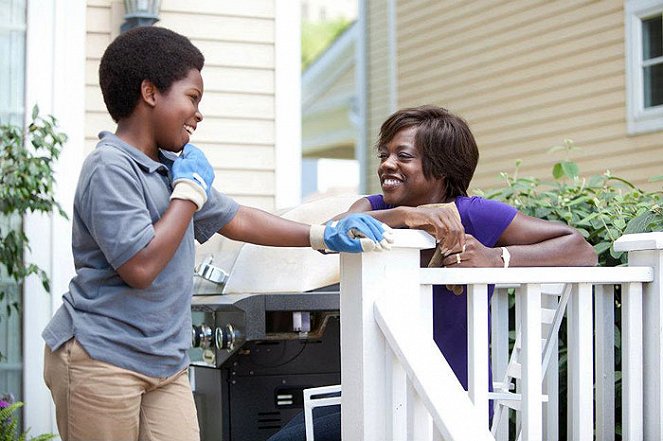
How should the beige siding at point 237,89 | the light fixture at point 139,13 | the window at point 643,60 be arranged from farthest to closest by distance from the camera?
1. the window at point 643,60
2. the beige siding at point 237,89
3. the light fixture at point 139,13

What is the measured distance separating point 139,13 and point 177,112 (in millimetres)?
2844

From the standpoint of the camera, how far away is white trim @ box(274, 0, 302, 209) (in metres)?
5.54

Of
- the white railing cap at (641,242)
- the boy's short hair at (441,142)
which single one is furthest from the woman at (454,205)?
the white railing cap at (641,242)

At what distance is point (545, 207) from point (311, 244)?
184 cm

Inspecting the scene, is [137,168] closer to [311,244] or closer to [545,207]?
[311,244]

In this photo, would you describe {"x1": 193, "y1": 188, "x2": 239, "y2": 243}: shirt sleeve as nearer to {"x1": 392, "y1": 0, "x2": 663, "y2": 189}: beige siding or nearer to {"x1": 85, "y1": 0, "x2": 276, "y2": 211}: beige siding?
{"x1": 85, "y1": 0, "x2": 276, "y2": 211}: beige siding

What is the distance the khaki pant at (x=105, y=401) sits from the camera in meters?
2.33

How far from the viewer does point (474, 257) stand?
280 cm

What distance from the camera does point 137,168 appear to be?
240 centimetres

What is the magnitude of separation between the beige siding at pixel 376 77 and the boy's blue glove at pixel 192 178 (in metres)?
9.13

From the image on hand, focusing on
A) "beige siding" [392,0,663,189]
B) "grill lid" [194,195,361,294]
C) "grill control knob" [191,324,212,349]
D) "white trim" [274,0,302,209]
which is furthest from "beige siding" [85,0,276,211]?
"beige siding" [392,0,663,189]

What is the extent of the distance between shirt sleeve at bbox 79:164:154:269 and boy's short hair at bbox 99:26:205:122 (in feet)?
0.71

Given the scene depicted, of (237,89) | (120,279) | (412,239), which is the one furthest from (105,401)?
(237,89)

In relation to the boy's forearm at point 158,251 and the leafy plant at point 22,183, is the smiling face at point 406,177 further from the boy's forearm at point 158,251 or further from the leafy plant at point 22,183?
the leafy plant at point 22,183
